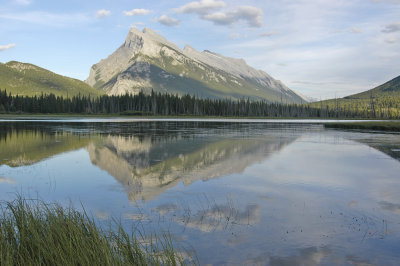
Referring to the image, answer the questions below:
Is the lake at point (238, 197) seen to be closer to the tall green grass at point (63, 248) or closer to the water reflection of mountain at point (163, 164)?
the water reflection of mountain at point (163, 164)

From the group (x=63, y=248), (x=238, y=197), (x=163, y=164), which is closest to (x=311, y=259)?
(x=63, y=248)

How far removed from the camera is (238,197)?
1589 cm

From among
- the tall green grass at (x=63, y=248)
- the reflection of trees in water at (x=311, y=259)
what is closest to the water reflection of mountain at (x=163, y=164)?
the tall green grass at (x=63, y=248)

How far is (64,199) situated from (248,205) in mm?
8389

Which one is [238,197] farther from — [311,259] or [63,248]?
[63,248]

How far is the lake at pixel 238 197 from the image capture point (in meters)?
9.90

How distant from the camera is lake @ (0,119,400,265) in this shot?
9898mm

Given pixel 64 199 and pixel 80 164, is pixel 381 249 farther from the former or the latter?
pixel 80 164

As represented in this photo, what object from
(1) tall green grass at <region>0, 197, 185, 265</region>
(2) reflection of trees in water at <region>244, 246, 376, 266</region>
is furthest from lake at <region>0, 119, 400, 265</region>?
(1) tall green grass at <region>0, 197, 185, 265</region>

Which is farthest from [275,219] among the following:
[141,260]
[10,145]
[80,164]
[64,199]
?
[10,145]

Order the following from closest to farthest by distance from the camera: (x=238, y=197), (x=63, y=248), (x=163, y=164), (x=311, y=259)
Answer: (x=63, y=248) → (x=311, y=259) → (x=238, y=197) → (x=163, y=164)

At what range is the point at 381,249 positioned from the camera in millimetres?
9719

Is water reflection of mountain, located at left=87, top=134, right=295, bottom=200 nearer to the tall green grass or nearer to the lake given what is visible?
the lake

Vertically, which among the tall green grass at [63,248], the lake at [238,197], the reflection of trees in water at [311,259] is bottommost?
the reflection of trees in water at [311,259]
